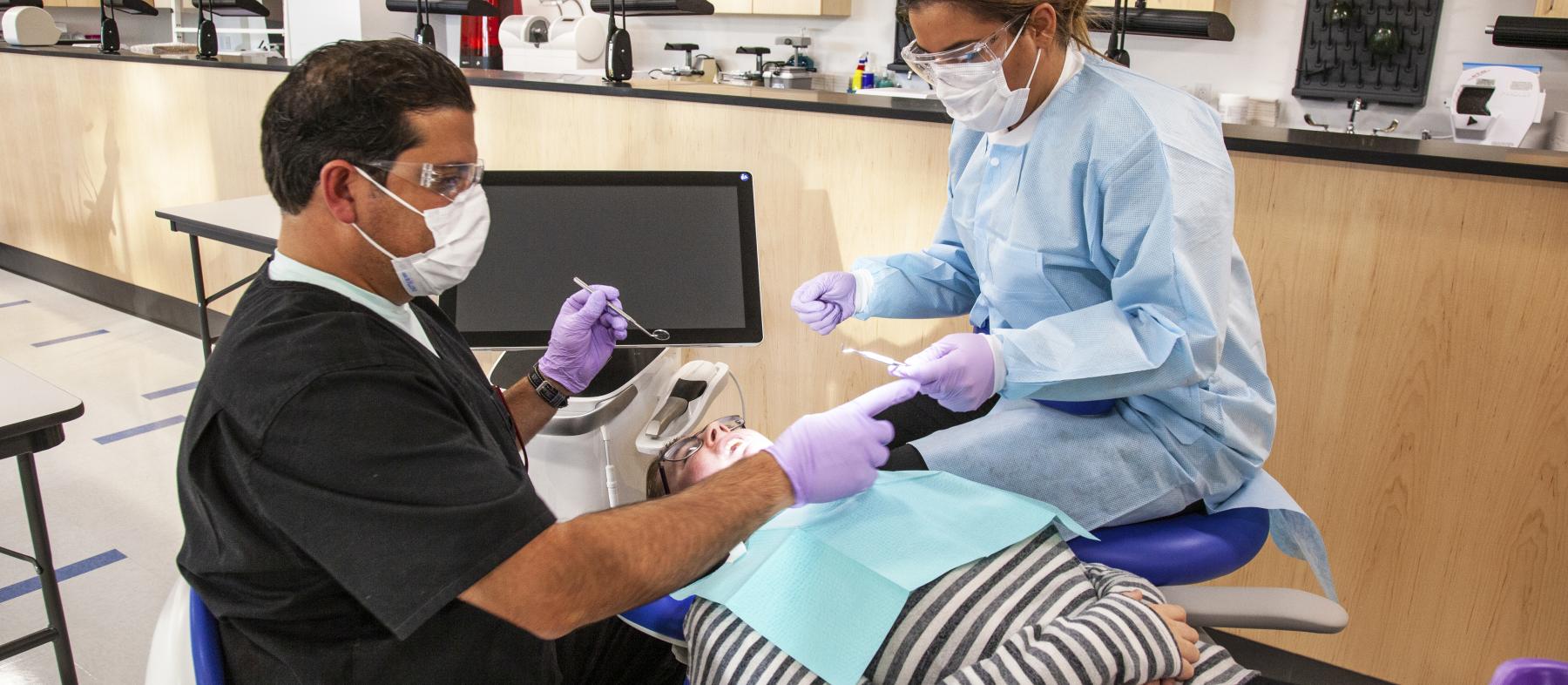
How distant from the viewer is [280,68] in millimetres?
3303

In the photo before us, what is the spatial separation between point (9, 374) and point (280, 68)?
1.80 metres

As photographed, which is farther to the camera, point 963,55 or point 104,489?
point 104,489

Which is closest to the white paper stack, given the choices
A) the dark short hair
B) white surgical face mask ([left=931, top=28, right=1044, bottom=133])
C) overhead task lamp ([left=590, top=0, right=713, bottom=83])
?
overhead task lamp ([left=590, top=0, right=713, bottom=83])

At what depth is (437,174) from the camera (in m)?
1.07

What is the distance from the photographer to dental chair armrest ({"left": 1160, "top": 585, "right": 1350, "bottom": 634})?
4.00 ft

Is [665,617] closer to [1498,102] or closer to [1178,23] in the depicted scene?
[1178,23]

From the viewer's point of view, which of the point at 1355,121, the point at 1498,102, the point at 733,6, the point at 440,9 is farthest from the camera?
the point at 733,6

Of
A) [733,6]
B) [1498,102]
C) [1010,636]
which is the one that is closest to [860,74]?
[733,6]

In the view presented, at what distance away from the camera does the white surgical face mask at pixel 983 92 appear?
55.6 inches

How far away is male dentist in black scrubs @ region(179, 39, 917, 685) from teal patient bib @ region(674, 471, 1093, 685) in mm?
90

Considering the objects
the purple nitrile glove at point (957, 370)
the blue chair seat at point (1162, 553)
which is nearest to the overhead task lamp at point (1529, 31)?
the blue chair seat at point (1162, 553)

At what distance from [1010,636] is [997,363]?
1.19 ft

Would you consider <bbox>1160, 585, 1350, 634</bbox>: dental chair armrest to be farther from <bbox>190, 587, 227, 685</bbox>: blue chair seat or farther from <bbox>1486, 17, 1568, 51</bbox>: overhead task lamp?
<bbox>1486, 17, 1568, 51</bbox>: overhead task lamp

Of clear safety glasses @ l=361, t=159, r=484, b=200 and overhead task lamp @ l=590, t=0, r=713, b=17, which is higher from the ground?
overhead task lamp @ l=590, t=0, r=713, b=17
